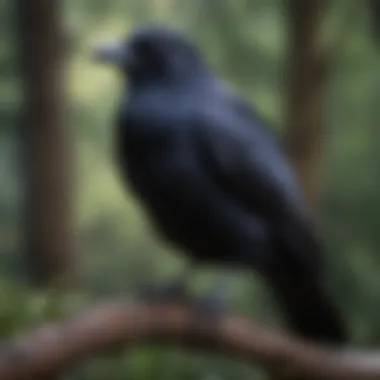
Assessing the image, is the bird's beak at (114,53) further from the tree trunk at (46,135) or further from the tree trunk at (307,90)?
the tree trunk at (307,90)

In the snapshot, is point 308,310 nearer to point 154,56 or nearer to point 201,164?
point 201,164

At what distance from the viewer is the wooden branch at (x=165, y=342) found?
111 centimetres

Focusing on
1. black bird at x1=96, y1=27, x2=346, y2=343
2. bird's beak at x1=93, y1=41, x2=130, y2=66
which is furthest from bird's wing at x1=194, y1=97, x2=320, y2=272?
bird's beak at x1=93, y1=41, x2=130, y2=66

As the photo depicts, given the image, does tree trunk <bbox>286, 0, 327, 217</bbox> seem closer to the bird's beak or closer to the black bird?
the black bird

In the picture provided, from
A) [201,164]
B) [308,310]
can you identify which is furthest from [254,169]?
[308,310]

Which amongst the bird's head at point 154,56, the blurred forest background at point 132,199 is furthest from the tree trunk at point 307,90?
the bird's head at point 154,56

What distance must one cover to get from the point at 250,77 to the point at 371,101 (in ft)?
0.49

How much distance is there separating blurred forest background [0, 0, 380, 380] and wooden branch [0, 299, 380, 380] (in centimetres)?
4

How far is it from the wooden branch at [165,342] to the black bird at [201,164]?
0.15 feet

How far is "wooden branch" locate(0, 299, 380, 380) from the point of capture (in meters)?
1.11

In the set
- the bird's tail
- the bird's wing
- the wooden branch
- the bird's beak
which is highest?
the bird's beak

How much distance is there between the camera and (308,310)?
4.02 ft

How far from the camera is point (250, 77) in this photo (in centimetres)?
123

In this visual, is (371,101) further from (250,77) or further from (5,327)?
(5,327)
